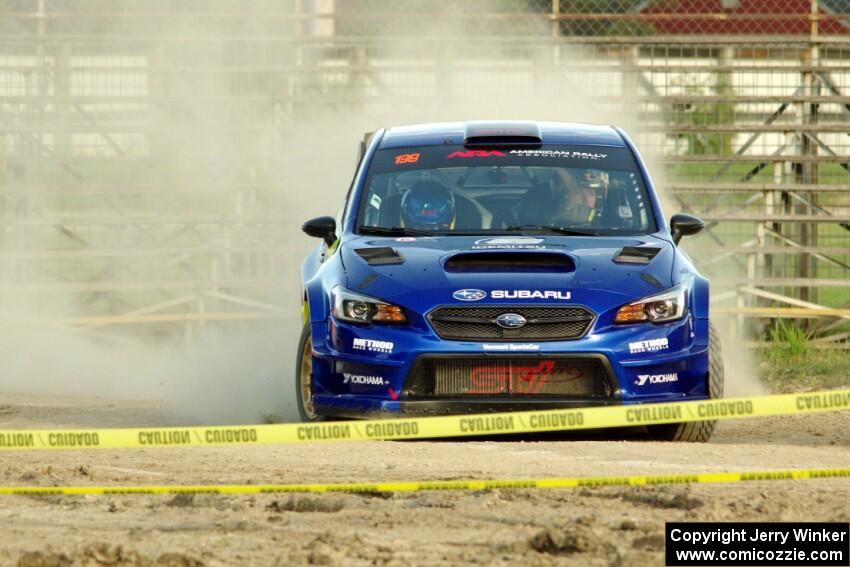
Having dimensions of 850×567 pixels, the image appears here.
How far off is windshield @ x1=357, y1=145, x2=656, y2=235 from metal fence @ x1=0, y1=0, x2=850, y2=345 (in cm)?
882

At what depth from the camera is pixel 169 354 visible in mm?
16688

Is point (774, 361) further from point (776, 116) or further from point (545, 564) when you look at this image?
point (545, 564)

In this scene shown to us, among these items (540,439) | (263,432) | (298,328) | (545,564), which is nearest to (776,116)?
(298,328)

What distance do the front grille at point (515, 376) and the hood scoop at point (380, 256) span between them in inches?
25.5

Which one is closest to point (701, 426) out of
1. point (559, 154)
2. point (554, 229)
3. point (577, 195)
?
point (554, 229)

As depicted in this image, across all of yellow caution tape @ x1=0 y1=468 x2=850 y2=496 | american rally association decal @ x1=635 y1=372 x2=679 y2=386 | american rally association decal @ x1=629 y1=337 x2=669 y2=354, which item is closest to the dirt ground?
yellow caution tape @ x1=0 y1=468 x2=850 y2=496

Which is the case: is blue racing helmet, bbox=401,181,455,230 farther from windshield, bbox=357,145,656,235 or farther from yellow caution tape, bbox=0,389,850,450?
yellow caution tape, bbox=0,389,850,450

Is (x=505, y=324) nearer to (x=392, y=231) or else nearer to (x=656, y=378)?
(x=656, y=378)

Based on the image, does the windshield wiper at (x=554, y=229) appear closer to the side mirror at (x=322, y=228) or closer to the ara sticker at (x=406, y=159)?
the ara sticker at (x=406, y=159)

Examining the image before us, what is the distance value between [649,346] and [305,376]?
189cm

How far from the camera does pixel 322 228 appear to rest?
920 cm

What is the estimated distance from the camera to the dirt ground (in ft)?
17.6

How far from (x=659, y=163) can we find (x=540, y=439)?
1069cm

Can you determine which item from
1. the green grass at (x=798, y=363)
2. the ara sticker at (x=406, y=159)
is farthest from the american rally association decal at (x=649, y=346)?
the green grass at (x=798, y=363)
